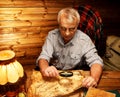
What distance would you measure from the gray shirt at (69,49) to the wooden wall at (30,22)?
1.18 metres

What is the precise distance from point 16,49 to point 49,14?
2.90 ft

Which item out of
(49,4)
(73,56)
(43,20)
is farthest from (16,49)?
(73,56)

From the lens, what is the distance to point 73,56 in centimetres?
207

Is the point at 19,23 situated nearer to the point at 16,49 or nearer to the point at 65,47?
the point at 16,49

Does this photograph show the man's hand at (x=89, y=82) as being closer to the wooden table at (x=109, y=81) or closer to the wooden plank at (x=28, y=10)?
the wooden table at (x=109, y=81)

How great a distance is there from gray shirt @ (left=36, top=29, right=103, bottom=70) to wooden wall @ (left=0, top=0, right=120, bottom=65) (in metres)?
1.18

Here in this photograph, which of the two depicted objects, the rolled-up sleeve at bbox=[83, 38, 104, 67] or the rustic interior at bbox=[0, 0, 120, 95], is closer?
the rolled-up sleeve at bbox=[83, 38, 104, 67]

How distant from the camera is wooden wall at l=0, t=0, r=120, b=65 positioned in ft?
10.7

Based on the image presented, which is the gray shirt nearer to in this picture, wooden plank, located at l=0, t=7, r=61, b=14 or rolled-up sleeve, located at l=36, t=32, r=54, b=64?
rolled-up sleeve, located at l=36, t=32, r=54, b=64

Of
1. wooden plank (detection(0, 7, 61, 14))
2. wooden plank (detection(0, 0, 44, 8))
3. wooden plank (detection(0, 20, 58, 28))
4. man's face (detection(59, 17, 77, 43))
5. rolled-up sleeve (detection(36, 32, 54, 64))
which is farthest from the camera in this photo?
wooden plank (detection(0, 0, 44, 8))

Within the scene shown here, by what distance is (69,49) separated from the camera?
206cm

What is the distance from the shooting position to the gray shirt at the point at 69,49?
2.00m

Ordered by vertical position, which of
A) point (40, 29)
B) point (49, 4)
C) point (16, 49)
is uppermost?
point (49, 4)

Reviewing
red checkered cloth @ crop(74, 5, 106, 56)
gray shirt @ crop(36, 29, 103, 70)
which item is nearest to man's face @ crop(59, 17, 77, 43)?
gray shirt @ crop(36, 29, 103, 70)
